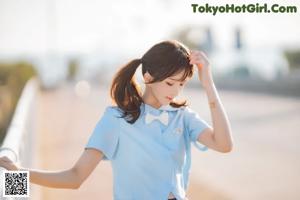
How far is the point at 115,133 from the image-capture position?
2.81 metres

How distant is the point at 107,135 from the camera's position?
9.20ft

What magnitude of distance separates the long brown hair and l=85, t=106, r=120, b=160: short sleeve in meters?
0.05

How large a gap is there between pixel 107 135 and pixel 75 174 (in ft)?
0.66

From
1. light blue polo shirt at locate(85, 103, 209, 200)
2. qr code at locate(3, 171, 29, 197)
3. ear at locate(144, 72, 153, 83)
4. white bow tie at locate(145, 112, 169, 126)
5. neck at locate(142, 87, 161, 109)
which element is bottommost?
qr code at locate(3, 171, 29, 197)

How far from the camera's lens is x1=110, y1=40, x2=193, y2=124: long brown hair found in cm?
282

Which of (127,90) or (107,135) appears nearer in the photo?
(107,135)

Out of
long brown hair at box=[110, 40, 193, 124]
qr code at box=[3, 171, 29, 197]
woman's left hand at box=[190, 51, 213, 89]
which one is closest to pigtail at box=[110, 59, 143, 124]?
long brown hair at box=[110, 40, 193, 124]

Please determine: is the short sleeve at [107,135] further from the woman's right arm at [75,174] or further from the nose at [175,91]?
the nose at [175,91]

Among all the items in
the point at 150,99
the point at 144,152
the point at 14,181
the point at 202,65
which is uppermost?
the point at 202,65

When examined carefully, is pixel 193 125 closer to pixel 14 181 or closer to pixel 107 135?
pixel 107 135

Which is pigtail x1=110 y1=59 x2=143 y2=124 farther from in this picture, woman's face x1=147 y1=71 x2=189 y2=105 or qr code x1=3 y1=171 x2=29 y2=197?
qr code x1=3 y1=171 x2=29 y2=197

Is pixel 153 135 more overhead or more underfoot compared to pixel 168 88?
more underfoot

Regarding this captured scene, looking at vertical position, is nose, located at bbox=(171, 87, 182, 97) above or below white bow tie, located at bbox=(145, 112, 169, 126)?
above

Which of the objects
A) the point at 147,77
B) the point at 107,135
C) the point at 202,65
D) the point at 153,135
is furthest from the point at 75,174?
the point at 202,65
